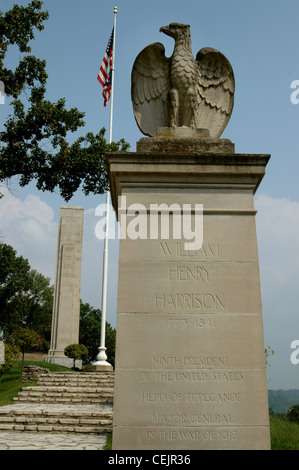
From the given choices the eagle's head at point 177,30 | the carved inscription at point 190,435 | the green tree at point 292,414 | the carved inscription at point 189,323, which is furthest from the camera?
the green tree at point 292,414

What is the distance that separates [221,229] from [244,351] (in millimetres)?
1344

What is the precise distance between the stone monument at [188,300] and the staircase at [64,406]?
25.0ft

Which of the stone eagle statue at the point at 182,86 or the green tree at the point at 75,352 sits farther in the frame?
the green tree at the point at 75,352

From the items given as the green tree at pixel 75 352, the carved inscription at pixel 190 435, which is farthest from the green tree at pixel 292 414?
the green tree at pixel 75 352

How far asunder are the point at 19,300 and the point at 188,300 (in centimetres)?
5403

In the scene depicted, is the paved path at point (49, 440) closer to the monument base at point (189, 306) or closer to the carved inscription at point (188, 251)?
the monument base at point (189, 306)

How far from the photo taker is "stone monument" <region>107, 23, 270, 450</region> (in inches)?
164

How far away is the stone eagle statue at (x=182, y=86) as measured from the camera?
568 cm

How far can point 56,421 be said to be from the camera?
1170cm

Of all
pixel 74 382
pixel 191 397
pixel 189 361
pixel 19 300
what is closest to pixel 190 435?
pixel 191 397

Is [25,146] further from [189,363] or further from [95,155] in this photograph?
[189,363]

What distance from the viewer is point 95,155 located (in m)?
17.3

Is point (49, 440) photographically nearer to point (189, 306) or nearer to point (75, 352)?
point (189, 306)
